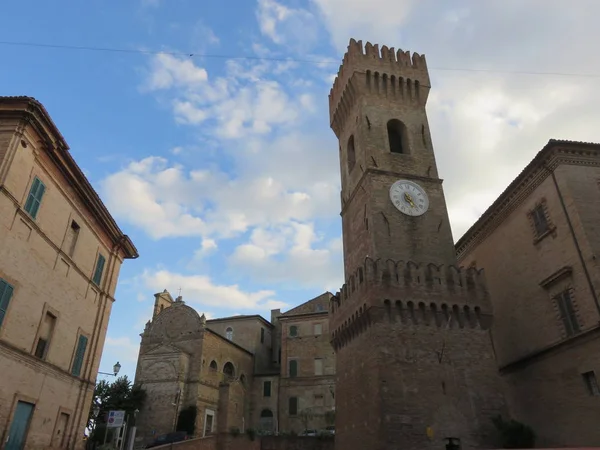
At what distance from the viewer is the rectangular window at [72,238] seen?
17.6m

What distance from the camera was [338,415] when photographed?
68.8 feet

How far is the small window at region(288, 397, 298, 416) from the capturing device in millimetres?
41344

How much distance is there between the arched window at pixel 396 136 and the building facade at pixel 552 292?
230 inches

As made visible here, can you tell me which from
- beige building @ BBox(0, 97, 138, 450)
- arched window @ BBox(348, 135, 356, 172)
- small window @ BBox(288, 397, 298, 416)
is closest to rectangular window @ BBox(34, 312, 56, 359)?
beige building @ BBox(0, 97, 138, 450)

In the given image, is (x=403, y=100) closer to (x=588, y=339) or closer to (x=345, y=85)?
(x=345, y=85)

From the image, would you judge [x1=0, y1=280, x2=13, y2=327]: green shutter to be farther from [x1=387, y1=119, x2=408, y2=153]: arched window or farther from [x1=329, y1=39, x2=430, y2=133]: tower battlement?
[x1=329, y1=39, x2=430, y2=133]: tower battlement

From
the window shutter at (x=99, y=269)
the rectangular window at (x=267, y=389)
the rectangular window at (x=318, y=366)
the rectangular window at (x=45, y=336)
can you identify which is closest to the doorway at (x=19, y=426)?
the rectangular window at (x=45, y=336)

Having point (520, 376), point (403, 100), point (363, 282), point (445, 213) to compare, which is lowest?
point (520, 376)

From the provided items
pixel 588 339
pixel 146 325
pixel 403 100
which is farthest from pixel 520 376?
pixel 146 325

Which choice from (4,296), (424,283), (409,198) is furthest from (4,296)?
(409,198)

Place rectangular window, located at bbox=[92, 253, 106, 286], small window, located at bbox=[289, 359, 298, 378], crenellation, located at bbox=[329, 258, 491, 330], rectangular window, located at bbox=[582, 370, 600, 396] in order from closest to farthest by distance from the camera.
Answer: rectangular window, located at bbox=[582, 370, 600, 396], crenellation, located at bbox=[329, 258, 491, 330], rectangular window, located at bbox=[92, 253, 106, 286], small window, located at bbox=[289, 359, 298, 378]

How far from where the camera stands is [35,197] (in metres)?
15.3

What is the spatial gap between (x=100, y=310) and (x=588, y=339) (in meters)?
19.8

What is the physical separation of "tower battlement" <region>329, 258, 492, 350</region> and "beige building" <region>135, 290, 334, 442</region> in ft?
69.0
